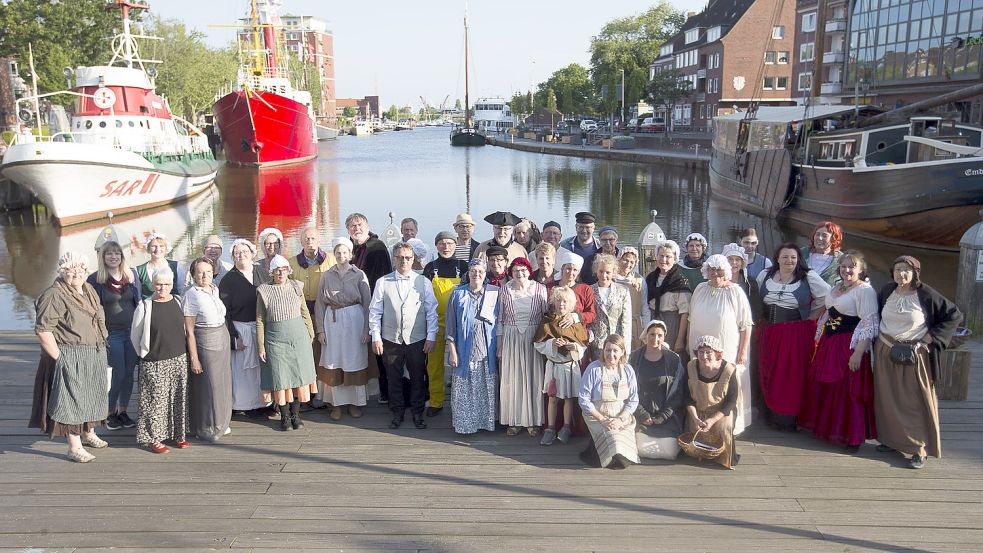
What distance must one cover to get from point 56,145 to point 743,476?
25.6 metres

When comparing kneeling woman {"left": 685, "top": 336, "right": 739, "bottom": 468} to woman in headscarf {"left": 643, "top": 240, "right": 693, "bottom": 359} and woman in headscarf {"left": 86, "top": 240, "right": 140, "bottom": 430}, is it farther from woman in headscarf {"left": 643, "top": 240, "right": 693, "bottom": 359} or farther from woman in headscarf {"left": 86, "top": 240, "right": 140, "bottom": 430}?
woman in headscarf {"left": 86, "top": 240, "right": 140, "bottom": 430}

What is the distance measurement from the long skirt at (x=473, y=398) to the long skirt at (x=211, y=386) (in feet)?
6.13

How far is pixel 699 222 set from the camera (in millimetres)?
28328

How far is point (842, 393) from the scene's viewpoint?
5797 mm

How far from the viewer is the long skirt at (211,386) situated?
19.3 feet

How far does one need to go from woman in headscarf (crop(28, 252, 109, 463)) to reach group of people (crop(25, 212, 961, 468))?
0.04 ft

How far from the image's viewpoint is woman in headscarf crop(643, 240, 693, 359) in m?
6.18

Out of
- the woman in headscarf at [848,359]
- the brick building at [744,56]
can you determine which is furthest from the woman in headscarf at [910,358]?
the brick building at [744,56]

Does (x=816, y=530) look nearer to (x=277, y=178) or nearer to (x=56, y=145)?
(x=56, y=145)

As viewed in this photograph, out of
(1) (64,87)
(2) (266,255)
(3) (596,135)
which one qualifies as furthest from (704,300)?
(3) (596,135)

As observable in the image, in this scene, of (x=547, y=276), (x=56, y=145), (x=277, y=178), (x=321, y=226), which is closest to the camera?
(x=547, y=276)

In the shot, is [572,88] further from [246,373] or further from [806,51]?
[246,373]

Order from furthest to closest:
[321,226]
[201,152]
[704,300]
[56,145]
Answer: [201,152], [321,226], [56,145], [704,300]

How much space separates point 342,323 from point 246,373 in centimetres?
94
